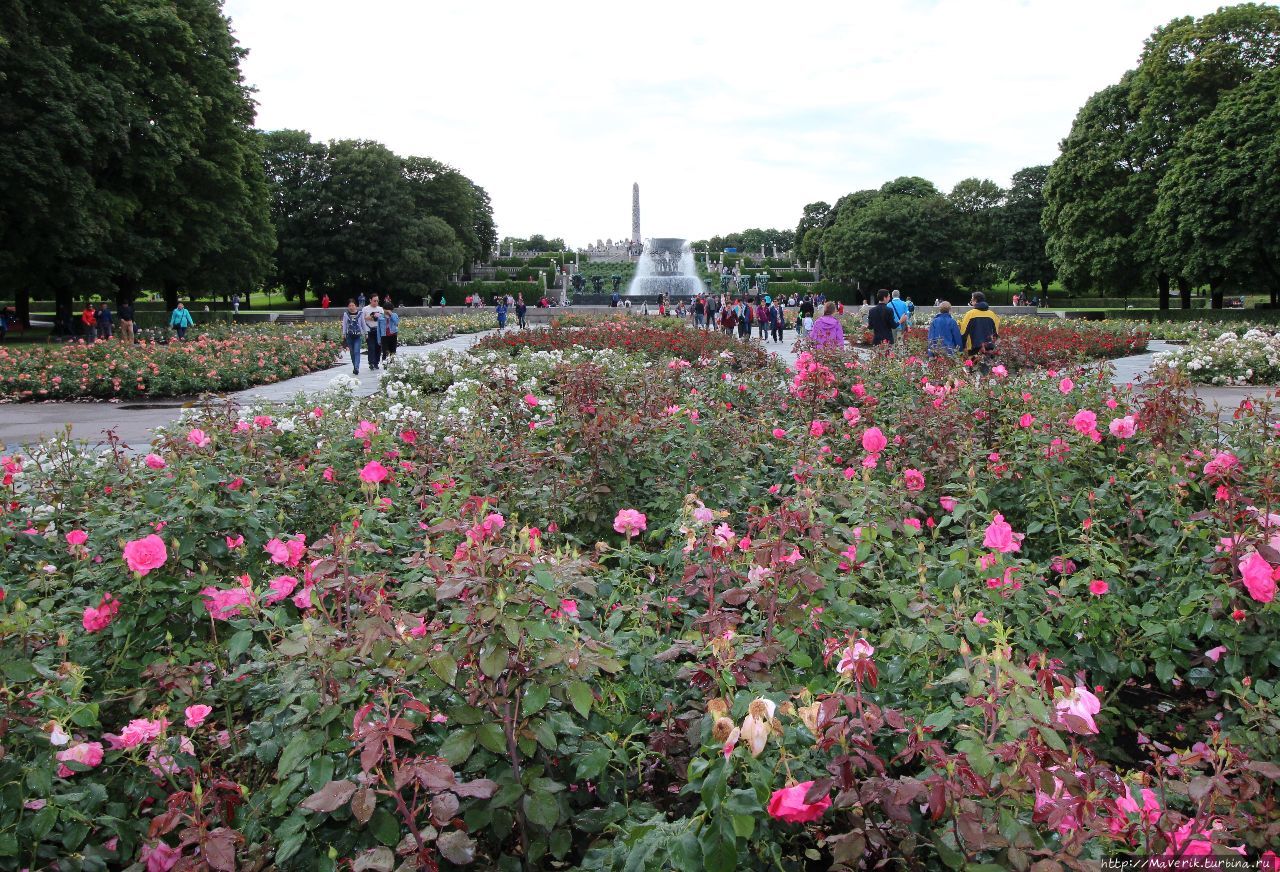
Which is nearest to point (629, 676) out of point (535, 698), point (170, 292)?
point (535, 698)

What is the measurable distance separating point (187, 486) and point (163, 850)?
159cm

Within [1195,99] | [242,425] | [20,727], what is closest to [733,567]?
[20,727]

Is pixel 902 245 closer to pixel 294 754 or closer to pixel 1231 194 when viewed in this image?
pixel 1231 194

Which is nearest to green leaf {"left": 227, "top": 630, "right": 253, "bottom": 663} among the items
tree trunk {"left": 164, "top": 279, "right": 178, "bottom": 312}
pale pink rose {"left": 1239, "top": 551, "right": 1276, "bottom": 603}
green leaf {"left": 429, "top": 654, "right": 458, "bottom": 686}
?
green leaf {"left": 429, "top": 654, "right": 458, "bottom": 686}

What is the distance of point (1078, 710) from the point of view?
1.72 m

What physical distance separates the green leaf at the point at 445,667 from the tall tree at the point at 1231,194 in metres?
32.6

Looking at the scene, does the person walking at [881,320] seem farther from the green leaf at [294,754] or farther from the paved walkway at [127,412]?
the green leaf at [294,754]

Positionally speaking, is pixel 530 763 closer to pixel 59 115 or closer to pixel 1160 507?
pixel 1160 507

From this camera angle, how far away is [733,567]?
2.66m

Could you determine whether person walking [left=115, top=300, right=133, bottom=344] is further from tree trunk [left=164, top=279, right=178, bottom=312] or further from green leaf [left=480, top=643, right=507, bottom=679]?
green leaf [left=480, top=643, right=507, bottom=679]

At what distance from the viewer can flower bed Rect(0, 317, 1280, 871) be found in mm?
1700

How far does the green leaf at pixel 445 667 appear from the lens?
1812 millimetres

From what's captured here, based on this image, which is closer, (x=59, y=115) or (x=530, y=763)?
(x=530, y=763)

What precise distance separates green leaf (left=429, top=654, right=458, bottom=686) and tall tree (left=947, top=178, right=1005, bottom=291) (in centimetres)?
6248
